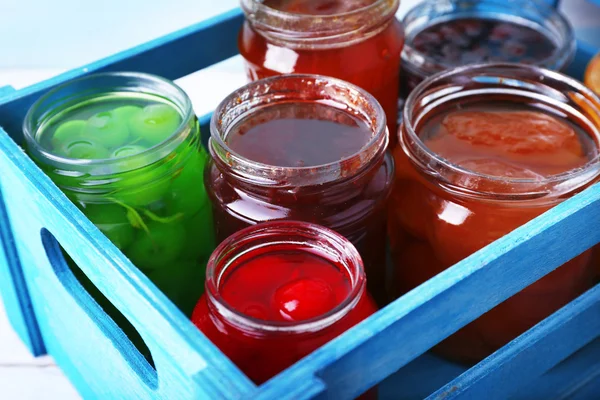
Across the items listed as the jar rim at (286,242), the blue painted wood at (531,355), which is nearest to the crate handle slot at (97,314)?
the jar rim at (286,242)

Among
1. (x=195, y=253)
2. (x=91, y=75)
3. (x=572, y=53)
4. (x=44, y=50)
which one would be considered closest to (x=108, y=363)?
(x=195, y=253)

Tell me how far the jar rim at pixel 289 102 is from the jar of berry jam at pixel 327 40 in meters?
0.04

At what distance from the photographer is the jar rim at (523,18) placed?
0.95 metres

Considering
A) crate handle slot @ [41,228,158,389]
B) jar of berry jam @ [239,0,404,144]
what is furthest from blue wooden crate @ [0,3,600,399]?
jar of berry jam @ [239,0,404,144]

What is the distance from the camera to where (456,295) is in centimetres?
60

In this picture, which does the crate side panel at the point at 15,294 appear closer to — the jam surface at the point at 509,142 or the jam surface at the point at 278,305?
the jam surface at the point at 278,305

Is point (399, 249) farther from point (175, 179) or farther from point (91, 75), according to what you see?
point (91, 75)

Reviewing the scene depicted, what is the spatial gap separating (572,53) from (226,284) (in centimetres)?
57

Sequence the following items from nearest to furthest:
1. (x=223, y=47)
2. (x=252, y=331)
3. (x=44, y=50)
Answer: (x=252, y=331) < (x=223, y=47) < (x=44, y=50)

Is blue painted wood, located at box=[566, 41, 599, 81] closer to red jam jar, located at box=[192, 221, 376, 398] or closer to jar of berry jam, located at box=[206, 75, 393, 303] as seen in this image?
jar of berry jam, located at box=[206, 75, 393, 303]

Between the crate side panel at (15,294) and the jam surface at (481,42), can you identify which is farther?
the jam surface at (481,42)

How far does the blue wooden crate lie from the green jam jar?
0.03 m

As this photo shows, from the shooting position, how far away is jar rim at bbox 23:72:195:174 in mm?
729

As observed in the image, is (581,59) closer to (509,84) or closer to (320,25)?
(509,84)
